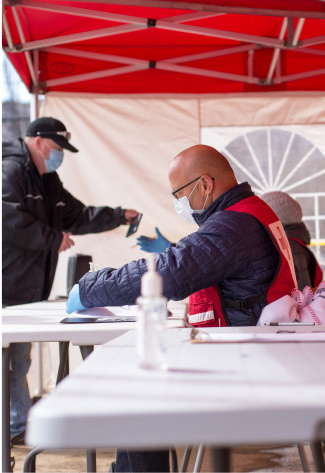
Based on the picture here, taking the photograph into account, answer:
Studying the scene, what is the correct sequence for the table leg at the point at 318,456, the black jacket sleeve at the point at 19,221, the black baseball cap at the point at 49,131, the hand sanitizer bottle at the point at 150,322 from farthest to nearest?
the black baseball cap at the point at 49,131 < the black jacket sleeve at the point at 19,221 < the table leg at the point at 318,456 < the hand sanitizer bottle at the point at 150,322

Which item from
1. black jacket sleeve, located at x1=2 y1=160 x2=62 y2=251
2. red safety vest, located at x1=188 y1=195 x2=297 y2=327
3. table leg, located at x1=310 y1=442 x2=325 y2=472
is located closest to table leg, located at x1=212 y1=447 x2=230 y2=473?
table leg, located at x1=310 y1=442 x2=325 y2=472

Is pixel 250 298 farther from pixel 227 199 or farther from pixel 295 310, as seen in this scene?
pixel 227 199

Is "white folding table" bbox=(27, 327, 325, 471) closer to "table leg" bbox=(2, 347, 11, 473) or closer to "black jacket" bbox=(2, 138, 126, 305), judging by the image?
"table leg" bbox=(2, 347, 11, 473)

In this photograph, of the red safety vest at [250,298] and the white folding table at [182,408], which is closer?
the white folding table at [182,408]

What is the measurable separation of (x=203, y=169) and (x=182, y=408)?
5.61ft

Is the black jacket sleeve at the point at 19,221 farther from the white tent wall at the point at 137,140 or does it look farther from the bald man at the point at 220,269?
the bald man at the point at 220,269

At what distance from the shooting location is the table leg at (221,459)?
835 millimetres

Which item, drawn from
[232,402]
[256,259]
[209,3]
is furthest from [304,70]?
[232,402]

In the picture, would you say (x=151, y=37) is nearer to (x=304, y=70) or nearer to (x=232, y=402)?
(x=304, y=70)

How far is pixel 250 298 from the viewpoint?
2211mm

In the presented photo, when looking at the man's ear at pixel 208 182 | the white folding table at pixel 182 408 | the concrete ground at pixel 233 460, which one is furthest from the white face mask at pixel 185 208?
the white folding table at pixel 182 408

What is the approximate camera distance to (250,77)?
4766mm

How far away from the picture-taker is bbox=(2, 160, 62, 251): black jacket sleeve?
3.80 m

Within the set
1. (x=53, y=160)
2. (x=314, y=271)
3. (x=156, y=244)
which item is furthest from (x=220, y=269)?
(x=53, y=160)
